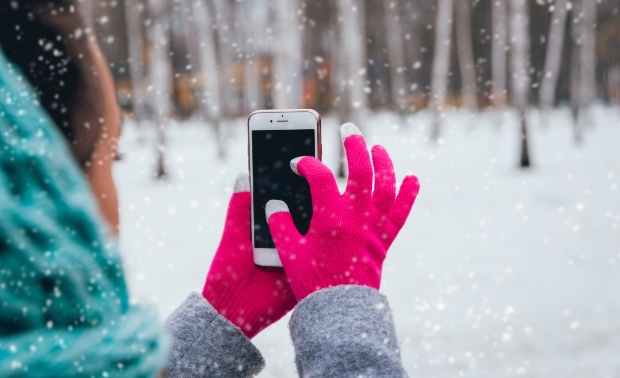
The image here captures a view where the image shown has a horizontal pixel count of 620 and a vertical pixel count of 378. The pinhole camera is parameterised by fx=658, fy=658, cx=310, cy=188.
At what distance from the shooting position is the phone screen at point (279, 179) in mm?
1342

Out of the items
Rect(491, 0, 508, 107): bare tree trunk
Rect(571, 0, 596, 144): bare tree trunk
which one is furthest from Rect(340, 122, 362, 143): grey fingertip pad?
Rect(491, 0, 508, 107): bare tree trunk

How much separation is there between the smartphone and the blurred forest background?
33 cm

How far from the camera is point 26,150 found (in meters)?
0.46

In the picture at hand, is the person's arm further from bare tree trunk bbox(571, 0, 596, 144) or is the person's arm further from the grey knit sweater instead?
bare tree trunk bbox(571, 0, 596, 144)

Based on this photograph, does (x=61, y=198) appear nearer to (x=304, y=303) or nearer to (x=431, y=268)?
(x=304, y=303)

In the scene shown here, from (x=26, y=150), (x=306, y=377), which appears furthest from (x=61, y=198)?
(x=306, y=377)

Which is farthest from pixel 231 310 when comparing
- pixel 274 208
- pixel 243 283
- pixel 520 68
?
pixel 520 68

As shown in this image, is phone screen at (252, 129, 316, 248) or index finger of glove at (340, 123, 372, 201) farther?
phone screen at (252, 129, 316, 248)

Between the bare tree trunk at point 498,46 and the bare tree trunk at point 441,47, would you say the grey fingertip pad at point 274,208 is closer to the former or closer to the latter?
the bare tree trunk at point 441,47

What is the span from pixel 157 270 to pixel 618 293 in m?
3.36

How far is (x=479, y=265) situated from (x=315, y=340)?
4.56 meters

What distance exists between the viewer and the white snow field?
3.34 meters

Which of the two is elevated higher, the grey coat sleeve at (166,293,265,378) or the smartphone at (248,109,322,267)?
the smartphone at (248,109,322,267)

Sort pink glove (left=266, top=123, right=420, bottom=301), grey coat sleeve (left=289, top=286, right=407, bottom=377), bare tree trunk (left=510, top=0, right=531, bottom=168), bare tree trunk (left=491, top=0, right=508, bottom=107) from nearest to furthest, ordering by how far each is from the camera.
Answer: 1. grey coat sleeve (left=289, top=286, right=407, bottom=377)
2. pink glove (left=266, top=123, right=420, bottom=301)
3. bare tree trunk (left=510, top=0, right=531, bottom=168)
4. bare tree trunk (left=491, top=0, right=508, bottom=107)
